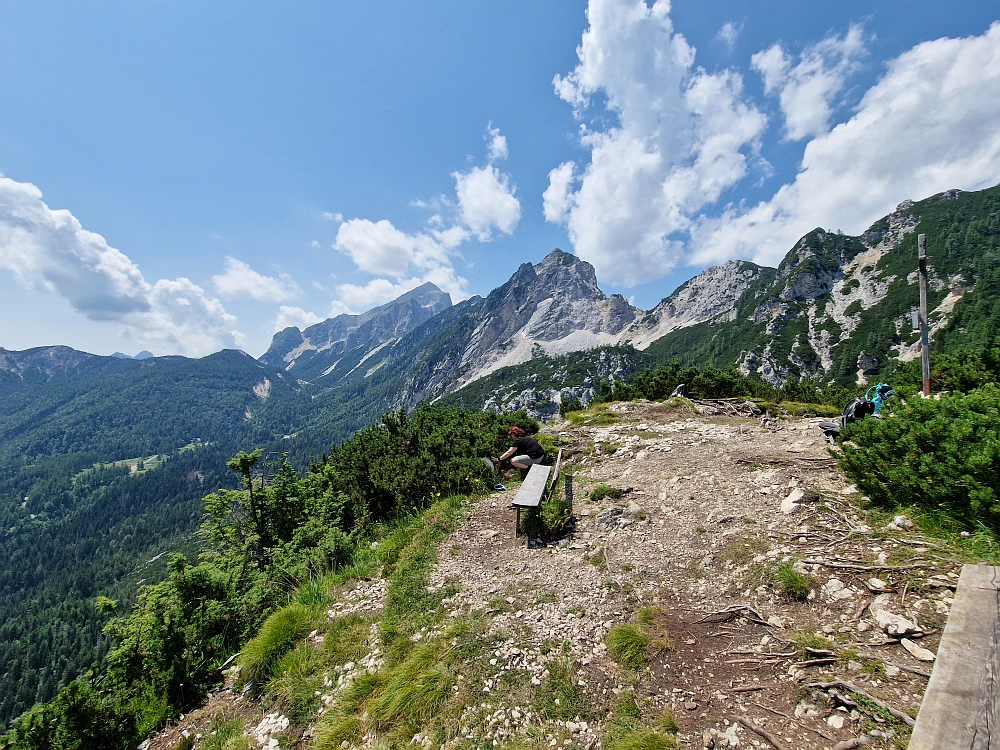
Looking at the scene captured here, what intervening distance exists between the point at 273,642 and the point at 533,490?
5669 millimetres

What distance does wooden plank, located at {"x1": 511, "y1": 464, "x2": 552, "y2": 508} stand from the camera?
879 cm

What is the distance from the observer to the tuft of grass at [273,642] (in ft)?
21.0

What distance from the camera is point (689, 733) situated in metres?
3.73

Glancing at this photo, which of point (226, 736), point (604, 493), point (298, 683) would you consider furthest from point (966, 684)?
point (226, 736)

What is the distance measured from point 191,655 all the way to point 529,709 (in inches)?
253

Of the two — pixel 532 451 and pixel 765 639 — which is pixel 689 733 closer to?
pixel 765 639

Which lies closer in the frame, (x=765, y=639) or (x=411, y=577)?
(x=765, y=639)

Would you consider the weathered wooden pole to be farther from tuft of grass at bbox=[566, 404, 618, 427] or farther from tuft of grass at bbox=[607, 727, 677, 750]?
tuft of grass at bbox=[607, 727, 677, 750]

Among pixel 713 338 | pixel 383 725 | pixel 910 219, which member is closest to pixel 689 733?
pixel 383 725

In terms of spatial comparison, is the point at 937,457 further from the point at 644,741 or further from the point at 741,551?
the point at 644,741

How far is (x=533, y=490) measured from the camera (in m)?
9.31

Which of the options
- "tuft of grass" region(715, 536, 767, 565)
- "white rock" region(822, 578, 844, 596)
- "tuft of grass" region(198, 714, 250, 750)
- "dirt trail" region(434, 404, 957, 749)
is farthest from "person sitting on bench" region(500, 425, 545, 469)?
"tuft of grass" region(198, 714, 250, 750)

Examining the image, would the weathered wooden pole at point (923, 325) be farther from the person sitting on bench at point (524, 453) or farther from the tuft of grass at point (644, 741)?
Result: the tuft of grass at point (644, 741)

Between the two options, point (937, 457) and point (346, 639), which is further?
point (346, 639)
